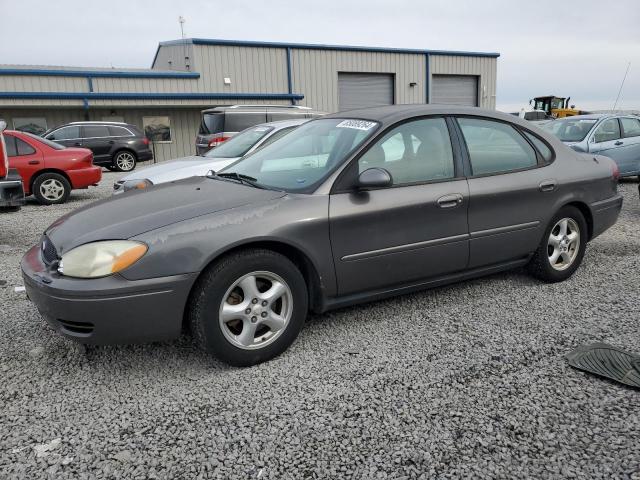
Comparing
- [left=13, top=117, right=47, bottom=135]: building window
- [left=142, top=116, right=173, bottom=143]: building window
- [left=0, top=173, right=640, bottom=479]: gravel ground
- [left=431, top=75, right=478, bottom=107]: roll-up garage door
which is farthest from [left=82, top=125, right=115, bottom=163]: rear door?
[left=431, top=75, right=478, bottom=107]: roll-up garage door

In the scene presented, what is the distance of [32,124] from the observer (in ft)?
72.9

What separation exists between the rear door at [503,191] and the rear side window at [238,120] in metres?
10.0

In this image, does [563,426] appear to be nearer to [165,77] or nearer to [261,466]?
[261,466]

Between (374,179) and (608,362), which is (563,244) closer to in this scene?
(608,362)

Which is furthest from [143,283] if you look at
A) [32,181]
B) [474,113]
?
[32,181]

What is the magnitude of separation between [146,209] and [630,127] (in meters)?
11.1

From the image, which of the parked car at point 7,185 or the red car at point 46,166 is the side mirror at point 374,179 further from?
the red car at point 46,166

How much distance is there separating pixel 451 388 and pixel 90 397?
1.94 metres

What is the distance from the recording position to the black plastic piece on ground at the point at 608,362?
9.67ft

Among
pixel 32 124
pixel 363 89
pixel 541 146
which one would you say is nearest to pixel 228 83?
pixel 363 89

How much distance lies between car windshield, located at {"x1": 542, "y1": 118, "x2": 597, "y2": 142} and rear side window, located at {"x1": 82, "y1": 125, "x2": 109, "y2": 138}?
1384 cm

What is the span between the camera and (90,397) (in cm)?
289

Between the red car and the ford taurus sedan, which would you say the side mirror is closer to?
the ford taurus sedan

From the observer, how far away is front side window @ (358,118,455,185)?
364 cm
